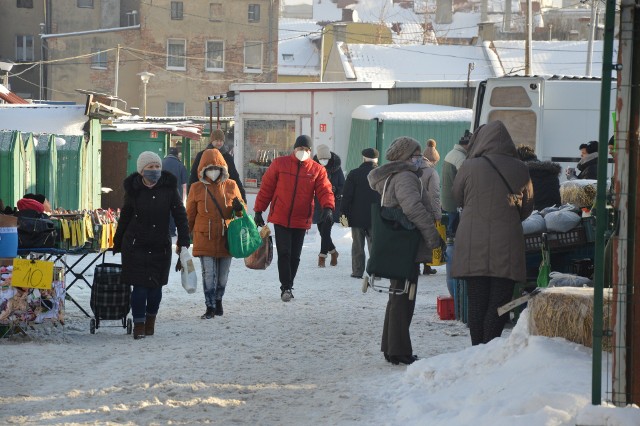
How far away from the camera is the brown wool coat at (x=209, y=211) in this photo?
40.1ft

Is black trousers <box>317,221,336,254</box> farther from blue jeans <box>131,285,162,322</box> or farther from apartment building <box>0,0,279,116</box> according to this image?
apartment building <box>0,0,279,116</box>

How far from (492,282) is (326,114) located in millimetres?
19429

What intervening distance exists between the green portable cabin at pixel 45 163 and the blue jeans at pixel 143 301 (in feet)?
33.7

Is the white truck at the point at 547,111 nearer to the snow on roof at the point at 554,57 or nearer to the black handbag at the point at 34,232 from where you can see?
the black handbag at the point at 34,232

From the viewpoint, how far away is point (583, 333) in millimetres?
7898

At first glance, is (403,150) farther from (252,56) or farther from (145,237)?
(252,56)

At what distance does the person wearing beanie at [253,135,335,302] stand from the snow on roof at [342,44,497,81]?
30529 mm

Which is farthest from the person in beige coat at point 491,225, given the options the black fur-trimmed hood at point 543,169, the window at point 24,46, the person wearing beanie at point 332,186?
the window at point 24,46

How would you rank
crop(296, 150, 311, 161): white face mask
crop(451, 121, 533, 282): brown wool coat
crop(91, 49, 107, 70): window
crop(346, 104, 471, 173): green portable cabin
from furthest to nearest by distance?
crop(91, 49, 107, 70): window
crop(346, 104, 471, 173): green portable cabin
crop(296, 150, 311, 161): white face mask
crop(451, 121, 533, 282): brown wool coat

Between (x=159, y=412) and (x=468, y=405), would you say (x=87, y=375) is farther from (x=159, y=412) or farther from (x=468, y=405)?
(x=468, y=405)

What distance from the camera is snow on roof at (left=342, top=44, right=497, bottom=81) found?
4509 centimetres

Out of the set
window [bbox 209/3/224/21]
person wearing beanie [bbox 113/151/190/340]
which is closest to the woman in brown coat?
person wearing beanie [bbox 113/151/190/340]

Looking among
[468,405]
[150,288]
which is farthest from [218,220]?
[468,405]

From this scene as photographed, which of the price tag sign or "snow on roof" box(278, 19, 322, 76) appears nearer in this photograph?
the price tag sign
